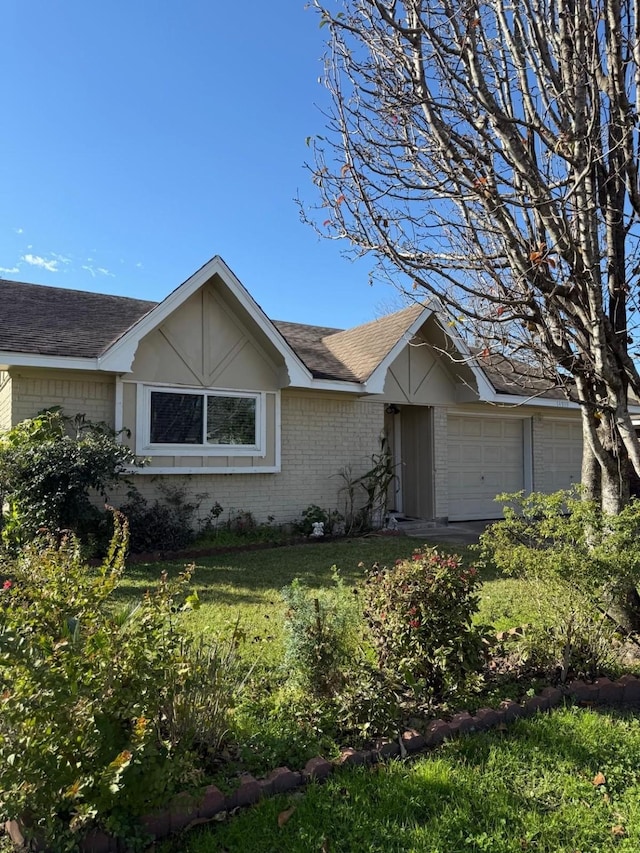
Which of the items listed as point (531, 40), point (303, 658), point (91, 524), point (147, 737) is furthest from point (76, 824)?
point (91, 524)

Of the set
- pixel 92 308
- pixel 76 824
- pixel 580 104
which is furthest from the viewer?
pixel 92 308

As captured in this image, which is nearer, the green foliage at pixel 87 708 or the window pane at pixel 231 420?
the green foliage at pixel 87 708

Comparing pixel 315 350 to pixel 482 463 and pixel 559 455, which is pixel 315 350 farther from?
pixel 559 455

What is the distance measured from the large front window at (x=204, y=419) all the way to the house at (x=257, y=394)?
A: 2cm

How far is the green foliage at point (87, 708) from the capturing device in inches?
85.5

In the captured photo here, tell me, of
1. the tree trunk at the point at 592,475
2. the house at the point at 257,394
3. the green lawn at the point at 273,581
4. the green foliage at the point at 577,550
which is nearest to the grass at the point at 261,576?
the green lawn at the point at 273,581

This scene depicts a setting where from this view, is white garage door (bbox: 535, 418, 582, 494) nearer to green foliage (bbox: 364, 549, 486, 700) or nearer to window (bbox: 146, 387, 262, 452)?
window (bbox: 146, 387, 262, 452)

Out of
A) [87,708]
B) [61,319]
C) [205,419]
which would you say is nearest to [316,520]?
[205,419]

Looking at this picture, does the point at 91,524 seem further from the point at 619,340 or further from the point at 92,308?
the point at 619,340

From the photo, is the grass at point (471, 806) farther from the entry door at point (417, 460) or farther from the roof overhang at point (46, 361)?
the entry door at point (417, 460)

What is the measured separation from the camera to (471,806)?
2729 mm

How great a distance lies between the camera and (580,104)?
14.8 feet

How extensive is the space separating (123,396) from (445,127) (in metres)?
6.98

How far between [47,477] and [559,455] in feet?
46.2
